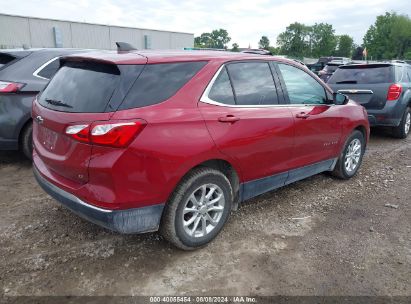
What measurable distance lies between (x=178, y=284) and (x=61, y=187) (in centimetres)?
118

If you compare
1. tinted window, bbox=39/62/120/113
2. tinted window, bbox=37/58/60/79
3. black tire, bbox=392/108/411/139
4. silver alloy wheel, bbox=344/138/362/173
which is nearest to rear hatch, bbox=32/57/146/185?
tinted window, bbox=39/62/120/113

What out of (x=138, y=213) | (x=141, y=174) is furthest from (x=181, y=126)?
(x=138, y=213)

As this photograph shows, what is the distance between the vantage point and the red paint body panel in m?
2.59

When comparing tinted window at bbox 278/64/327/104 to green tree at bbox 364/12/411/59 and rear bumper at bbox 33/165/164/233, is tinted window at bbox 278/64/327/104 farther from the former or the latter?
green tree at bbox 364/12/411/59

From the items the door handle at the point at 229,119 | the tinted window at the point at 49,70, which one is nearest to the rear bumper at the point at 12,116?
the tinted window at the point at 49,70

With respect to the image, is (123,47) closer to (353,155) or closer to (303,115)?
(303,115)

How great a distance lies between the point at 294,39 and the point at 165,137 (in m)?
109

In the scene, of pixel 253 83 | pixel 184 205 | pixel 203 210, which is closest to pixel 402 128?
pixel 253 83

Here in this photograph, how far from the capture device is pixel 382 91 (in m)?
7.04

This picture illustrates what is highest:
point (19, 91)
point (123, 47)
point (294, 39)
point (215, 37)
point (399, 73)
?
point (123, 47)

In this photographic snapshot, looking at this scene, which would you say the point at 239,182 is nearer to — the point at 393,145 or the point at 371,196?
the point at 371,196

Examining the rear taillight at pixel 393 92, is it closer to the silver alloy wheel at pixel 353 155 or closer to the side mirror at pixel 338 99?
the silver alloy wheel at pixel 353 155

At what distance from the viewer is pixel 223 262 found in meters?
3.05

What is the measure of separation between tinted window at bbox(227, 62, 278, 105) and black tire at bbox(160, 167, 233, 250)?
0.72m
